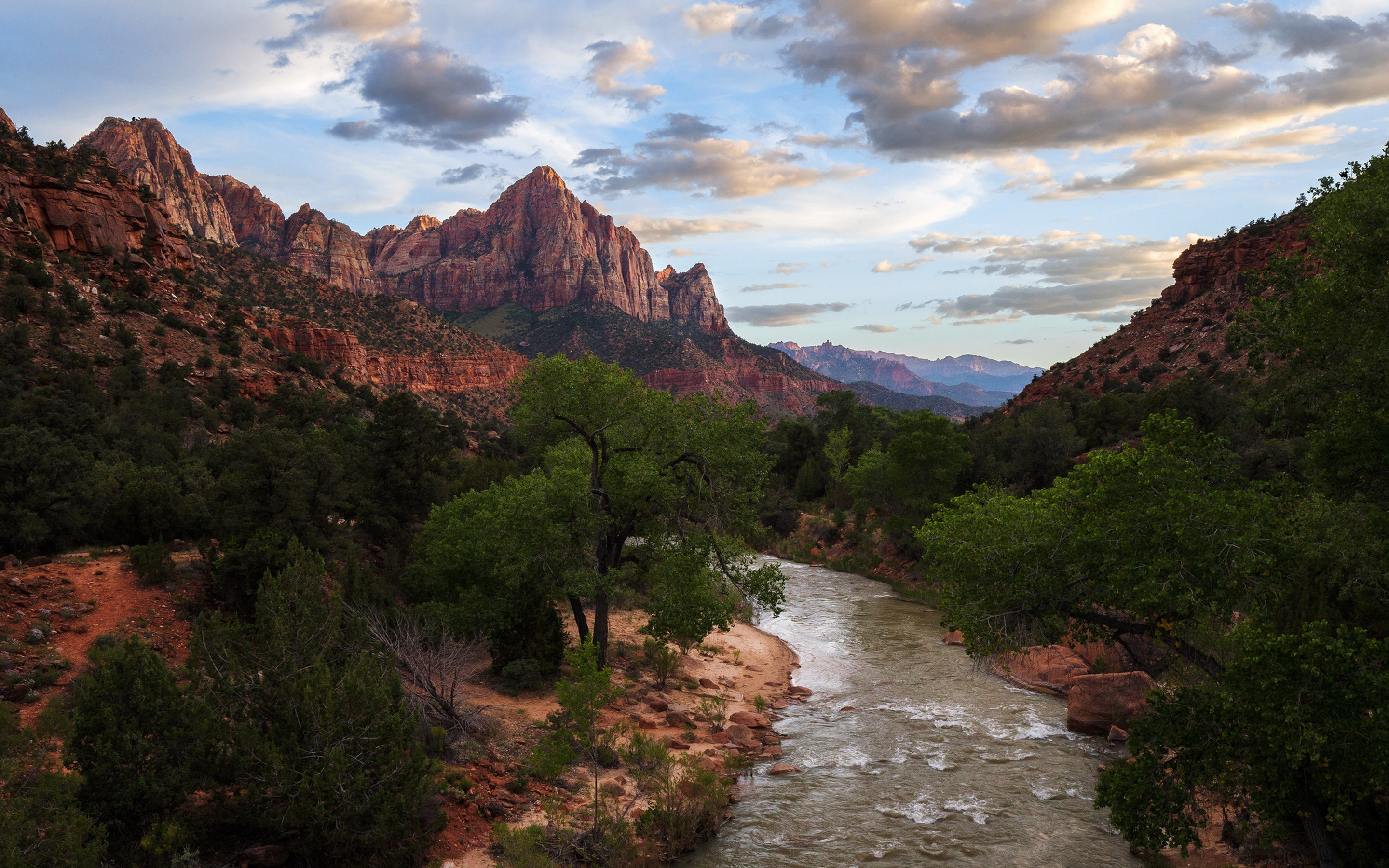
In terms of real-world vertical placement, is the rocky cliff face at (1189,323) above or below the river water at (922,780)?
above

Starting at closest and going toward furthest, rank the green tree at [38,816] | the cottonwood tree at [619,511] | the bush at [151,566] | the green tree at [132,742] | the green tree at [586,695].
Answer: the green tree at [38,816] → the green tree at [132,742] → the green tree at [586,695] → the bush at [151,566] → the cottonwood tree at [619,511]

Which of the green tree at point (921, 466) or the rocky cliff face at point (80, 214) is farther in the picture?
the green tree at point (921, 466)

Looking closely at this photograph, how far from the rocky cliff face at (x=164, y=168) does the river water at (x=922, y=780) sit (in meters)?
181


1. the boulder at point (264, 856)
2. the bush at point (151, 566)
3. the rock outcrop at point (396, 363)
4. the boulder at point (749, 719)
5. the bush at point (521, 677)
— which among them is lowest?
the boulder at point (749, 719)

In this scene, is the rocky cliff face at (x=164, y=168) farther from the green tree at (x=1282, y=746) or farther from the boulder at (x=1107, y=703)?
the green tree at (x=1282, y=746)

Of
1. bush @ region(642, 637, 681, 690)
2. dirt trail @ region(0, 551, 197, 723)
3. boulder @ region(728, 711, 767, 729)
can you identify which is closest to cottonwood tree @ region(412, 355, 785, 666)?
bush @ region(642, 637, 681, 690)

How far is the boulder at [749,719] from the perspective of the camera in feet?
65.7

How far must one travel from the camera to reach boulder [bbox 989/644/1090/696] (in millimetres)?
23047

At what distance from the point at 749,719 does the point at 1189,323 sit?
72.8m

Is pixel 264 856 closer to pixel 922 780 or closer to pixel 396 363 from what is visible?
pixel 922 780

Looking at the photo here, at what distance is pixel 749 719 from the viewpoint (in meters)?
20.4

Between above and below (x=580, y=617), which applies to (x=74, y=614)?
above

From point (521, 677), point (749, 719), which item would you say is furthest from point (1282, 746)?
point (521, 677)

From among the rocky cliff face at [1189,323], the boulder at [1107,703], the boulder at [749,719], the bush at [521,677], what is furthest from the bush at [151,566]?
the rocky cliff face at [1189,323]
